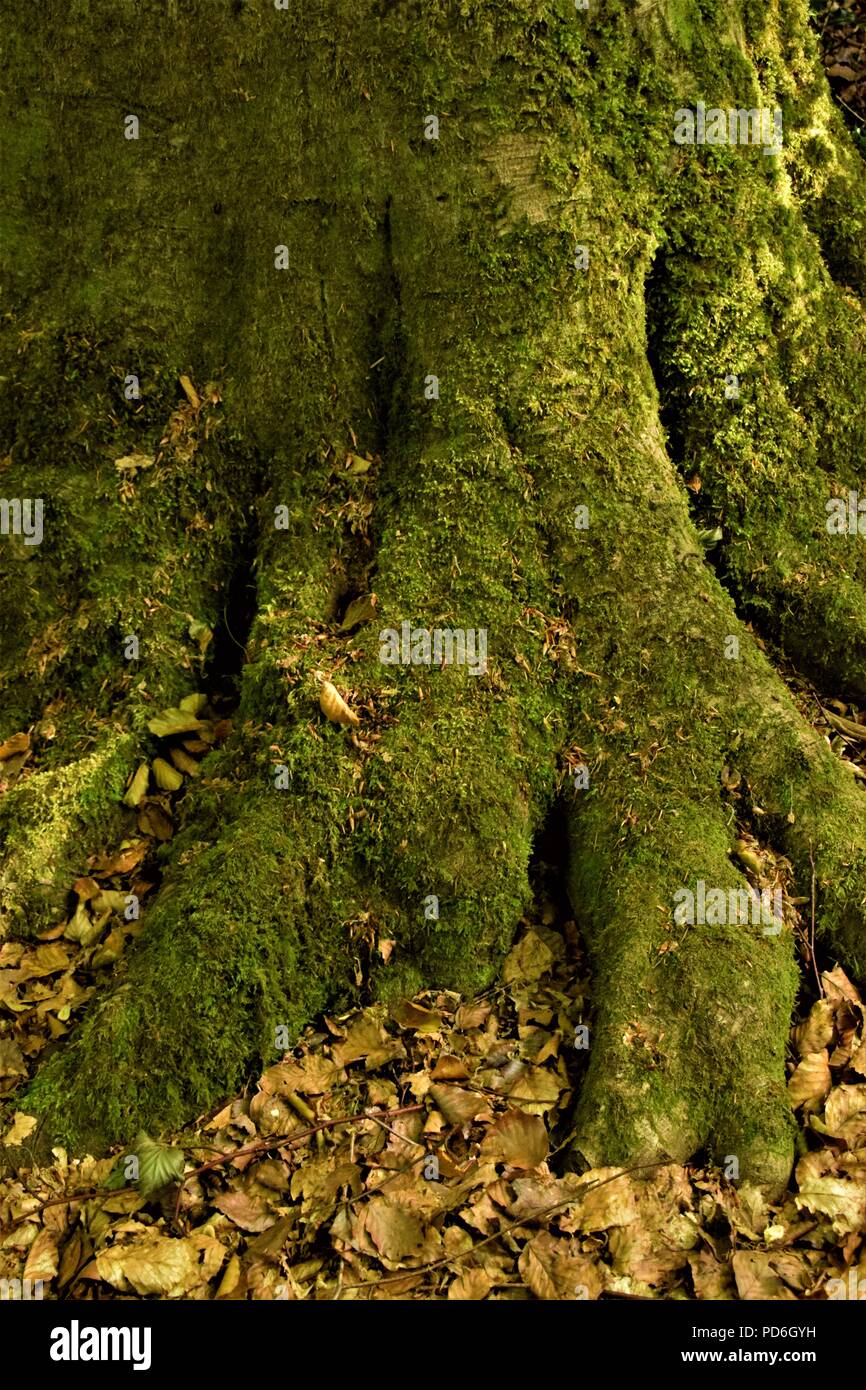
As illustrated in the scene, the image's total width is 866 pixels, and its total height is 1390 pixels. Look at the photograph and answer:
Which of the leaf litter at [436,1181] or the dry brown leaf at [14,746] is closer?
the leaf litter at [436,1181]

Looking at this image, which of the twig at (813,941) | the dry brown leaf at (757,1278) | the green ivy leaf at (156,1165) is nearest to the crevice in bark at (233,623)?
the green ivy leaf at (156,1165)

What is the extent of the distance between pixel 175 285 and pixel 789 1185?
390 centimetres

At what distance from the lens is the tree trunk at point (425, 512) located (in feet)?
11.0

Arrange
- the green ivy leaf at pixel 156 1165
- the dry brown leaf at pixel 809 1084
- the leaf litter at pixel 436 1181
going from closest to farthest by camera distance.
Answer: the leaf litter at pixel 436 1181 < the green ivy leaf at pixel 156 1165 < the dry brown leaf at pixel 809 1084

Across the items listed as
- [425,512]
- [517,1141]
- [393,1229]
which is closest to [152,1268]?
[393,1229]

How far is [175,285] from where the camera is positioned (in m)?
4.19

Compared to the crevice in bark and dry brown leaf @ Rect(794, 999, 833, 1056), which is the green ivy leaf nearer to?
the crevice in bark

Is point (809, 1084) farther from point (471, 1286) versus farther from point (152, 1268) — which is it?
point (152, 1268)

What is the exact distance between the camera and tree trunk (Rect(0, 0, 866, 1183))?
334 centimetres

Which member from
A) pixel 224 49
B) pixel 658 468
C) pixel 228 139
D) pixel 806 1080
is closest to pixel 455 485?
pixel 658 468

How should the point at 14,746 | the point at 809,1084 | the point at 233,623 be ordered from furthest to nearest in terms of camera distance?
the point at 233,623, the point at 14,746, the point at 809,1084

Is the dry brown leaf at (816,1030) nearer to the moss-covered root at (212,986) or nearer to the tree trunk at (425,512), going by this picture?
the tree trunk at (425,512)

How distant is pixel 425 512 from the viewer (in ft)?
12.6

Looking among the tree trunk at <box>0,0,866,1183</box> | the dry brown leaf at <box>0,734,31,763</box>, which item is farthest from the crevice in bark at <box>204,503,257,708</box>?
the dry brown leaf at <box>0,734,31,763</box>
